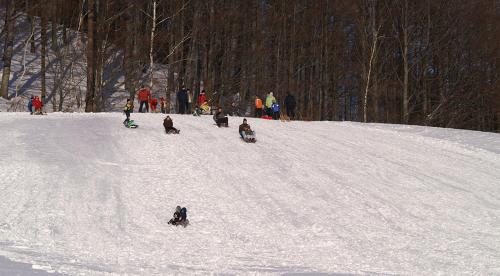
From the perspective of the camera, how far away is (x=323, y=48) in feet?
159

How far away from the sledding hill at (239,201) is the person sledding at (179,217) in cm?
14

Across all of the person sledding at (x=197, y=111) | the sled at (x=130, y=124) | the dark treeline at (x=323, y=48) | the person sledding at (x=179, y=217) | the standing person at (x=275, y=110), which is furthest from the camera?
the dark treeline at (x=323, y=48)

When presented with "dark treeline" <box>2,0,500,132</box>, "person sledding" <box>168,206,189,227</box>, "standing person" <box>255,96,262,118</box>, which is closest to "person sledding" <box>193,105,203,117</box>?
"standing person" <box>255,96,262,118</box>

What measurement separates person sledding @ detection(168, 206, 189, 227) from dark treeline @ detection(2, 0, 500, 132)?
79.2 feet

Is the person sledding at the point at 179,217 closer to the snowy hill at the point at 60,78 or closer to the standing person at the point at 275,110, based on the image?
the standing person at the point at 275,110

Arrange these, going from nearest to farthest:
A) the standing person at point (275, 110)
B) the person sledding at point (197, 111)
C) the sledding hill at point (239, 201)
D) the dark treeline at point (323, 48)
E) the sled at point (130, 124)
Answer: the sledding hill at point (239, 201)
the sled at point (130, 124)
the person sledding at point (197, 111)
the standing person at point (275, 110)
the dark treeline at point (323, 48)

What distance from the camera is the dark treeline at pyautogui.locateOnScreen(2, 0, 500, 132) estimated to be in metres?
39.0

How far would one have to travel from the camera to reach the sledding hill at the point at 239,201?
10719mm

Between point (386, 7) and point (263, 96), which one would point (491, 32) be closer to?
point (386, 7)

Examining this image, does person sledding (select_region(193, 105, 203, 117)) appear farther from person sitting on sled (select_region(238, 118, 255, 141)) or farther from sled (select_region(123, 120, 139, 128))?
person sitting on sled (select_region(238, 118, 255, 141))

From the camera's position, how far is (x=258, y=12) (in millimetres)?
45188

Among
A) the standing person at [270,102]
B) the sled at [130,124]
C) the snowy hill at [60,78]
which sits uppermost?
the snowy hill at [60,78]

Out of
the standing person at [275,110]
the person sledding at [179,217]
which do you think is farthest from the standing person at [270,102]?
the person sledding at [179,217]

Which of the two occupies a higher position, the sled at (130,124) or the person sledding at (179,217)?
the sled at (130,124)
